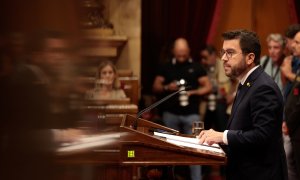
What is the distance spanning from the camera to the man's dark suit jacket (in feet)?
7.58

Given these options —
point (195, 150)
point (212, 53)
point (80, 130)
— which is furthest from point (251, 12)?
point (80, 130)

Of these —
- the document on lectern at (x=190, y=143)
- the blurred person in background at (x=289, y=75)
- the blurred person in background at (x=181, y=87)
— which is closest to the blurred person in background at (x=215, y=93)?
the blurred person in background at (x=181, y=87)

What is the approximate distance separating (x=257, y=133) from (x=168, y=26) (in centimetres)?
482

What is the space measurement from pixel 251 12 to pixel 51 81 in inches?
295

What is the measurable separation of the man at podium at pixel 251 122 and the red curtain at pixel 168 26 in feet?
14.4

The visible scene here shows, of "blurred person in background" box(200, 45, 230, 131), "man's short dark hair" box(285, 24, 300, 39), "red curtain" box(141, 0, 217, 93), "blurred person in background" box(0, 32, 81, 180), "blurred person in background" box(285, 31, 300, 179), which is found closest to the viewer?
"blurred person in background" box(0, 32, 81, 180)

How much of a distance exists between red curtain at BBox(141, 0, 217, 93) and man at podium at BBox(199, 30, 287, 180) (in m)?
4.38

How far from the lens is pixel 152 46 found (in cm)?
697

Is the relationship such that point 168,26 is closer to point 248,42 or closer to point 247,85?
point 248,42

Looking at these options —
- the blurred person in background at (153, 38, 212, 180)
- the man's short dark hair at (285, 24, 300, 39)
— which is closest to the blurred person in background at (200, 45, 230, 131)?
the blurred person in background at (153, 38, 212, 180)

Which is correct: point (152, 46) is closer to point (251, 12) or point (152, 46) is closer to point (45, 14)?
point (251, 12)

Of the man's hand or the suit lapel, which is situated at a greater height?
the suit lapel

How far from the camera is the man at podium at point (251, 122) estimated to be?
7.61 ft

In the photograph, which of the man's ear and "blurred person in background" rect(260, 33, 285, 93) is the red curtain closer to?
"blurred person in background" rect(260, 33, 285, 93)
